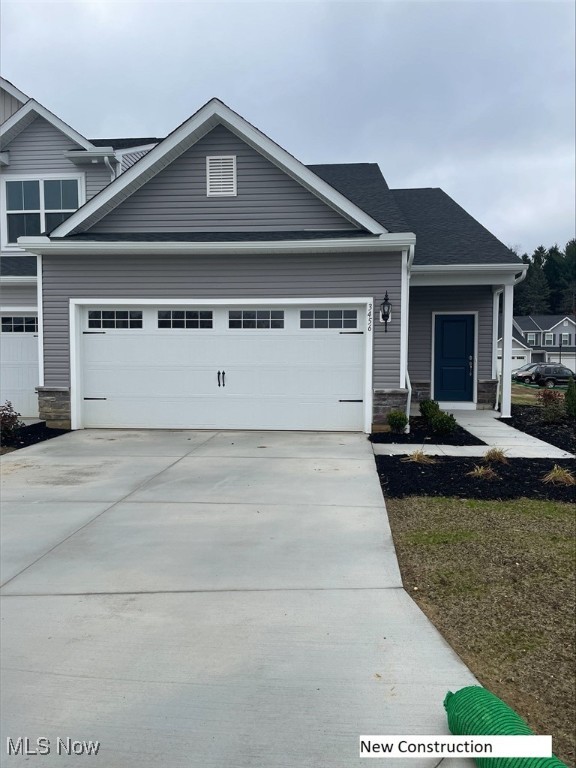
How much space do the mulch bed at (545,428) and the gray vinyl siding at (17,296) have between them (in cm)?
1054

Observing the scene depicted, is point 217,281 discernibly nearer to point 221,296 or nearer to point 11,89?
point 221,296

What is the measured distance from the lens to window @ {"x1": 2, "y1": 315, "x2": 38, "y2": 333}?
12000 mm

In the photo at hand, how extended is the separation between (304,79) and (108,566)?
43.0 feet

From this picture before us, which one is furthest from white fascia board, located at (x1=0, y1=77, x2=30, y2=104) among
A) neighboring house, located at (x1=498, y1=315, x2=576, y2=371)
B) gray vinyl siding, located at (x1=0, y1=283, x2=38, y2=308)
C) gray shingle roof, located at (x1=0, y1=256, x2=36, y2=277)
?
neighboring house, located at (x1=498, y1=315, x2=576, y2=371)

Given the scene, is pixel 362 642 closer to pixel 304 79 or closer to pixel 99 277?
pixel 99 277

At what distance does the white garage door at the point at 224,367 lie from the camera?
10250 mm

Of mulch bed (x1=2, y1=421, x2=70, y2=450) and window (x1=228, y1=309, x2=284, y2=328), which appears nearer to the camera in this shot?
mulch bed (x1=2, y1=421, x2=70, y2=450)

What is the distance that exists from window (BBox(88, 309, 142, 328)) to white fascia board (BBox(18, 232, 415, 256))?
43.7 inches

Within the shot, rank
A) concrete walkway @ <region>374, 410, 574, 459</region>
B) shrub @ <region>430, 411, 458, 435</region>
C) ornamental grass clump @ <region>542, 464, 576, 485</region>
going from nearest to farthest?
1. ornamental grass clump @ <region>542, 464, 576, 485</region>
2. concrete walkway @ <region>374, 410, 574, 459</region>
3. shrub @ <region>430, 411, 458, 435</region>

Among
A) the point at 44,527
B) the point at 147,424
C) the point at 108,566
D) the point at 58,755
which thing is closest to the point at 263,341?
the point at 147,424

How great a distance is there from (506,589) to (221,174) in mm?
9317

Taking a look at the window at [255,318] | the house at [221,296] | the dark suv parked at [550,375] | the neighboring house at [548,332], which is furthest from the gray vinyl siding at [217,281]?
the neighboring house at [548,332]

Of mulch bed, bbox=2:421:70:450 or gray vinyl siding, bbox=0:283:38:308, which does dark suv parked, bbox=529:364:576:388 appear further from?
mulch bed, bbox=2:421:70:450

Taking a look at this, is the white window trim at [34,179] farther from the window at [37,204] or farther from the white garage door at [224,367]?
the white garage door at [224,367]
